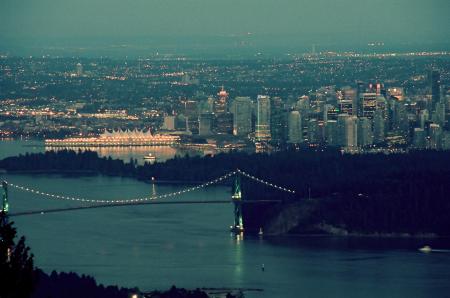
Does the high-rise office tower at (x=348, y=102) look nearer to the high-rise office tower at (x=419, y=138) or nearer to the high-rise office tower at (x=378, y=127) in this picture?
the high-rise office tower at (x=378, y=127)

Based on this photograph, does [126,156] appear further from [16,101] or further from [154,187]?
[16,101]

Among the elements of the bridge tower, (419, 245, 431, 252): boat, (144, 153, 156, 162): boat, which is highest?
(144, 153, 156, 162): boat

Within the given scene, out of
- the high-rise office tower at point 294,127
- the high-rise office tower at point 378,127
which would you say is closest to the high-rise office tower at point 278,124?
the high-rise office tower at point 294,127

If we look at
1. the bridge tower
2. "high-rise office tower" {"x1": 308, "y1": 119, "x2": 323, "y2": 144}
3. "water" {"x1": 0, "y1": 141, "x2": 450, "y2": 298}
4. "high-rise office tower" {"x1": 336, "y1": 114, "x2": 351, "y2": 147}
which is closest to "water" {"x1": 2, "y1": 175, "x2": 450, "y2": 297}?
"water" {"x1": 0, "y1": 141, "x2": 450, "y2": 298}

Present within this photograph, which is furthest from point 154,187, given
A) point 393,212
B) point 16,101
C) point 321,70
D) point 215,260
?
point 321,70

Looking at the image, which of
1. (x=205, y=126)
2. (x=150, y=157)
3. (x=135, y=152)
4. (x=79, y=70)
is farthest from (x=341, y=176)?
(x=79, y=70)

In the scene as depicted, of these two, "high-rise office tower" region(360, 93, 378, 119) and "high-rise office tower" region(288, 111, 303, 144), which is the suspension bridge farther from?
"high-rise office tower" region(360, 93, 378, 119)
